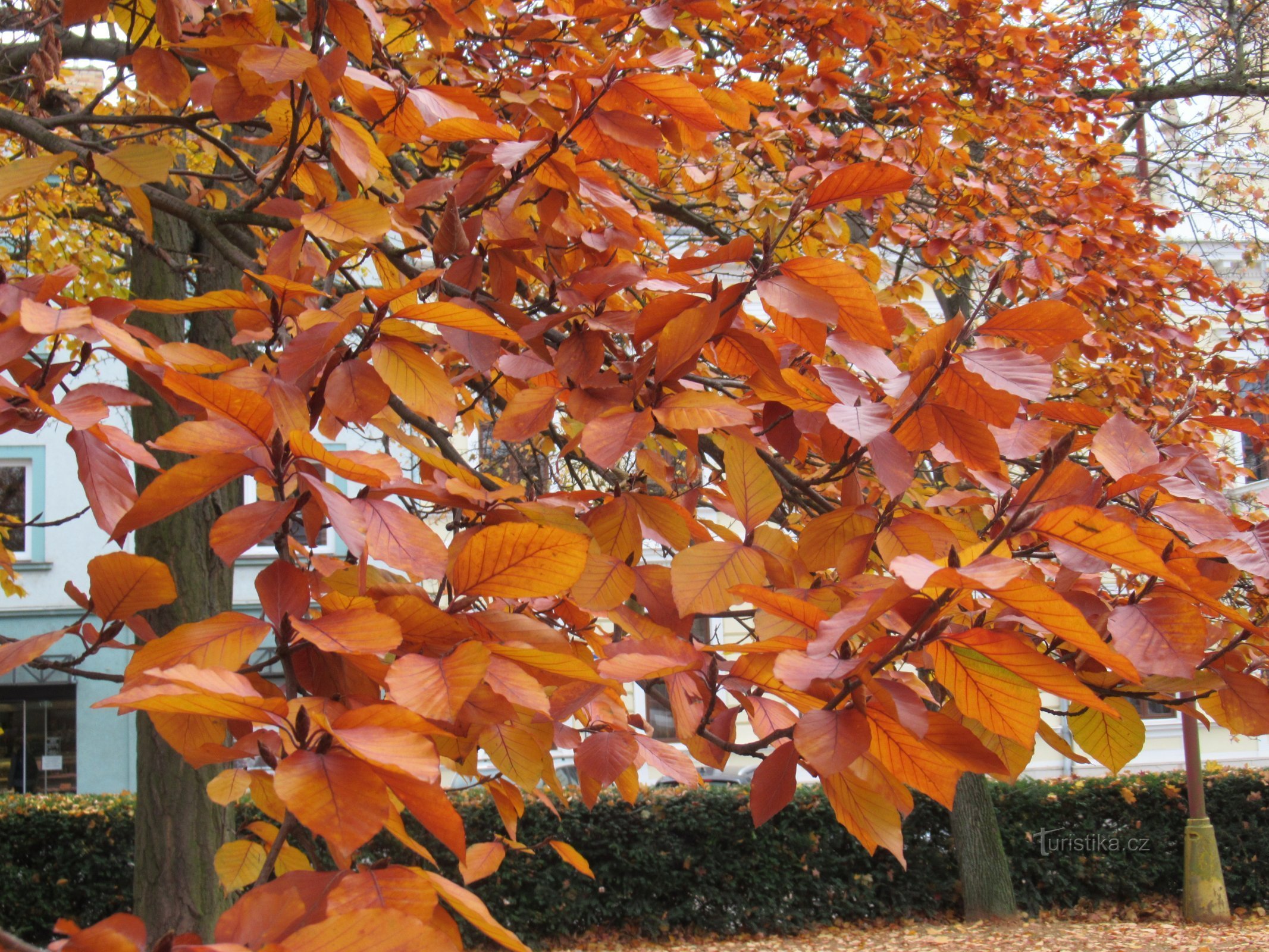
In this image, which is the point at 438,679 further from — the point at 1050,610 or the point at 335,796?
the point at 1050,610

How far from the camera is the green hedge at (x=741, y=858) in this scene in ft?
24.4

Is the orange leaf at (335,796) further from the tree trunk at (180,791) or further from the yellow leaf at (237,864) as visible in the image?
the tree trunk at (180,791)

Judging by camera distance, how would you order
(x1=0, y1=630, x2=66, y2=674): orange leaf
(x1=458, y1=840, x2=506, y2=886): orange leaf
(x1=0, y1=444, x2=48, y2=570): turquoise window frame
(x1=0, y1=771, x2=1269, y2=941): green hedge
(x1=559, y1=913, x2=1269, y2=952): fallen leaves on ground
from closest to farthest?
(x1=0, y1=630, x2=66, y2=674): orange leaf, (x1=458, y1=840, x2=506, y2=886): orange leaf, (x1=559, y1=913, x2=1269, y2=952): fallen leaves on ground, (x1=0, y1=771, x2=1269, y2=941): green hedge, (x1=0, y1=444, x2=48, y2=570): turquoise window frame

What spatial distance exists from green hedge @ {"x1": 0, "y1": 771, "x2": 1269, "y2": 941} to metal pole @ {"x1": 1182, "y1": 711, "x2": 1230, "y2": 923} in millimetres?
567

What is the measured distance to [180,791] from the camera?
392cm

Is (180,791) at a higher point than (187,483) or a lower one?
lower

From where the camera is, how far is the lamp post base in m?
8.01

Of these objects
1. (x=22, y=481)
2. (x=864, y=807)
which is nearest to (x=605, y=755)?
(x=864, y=807)

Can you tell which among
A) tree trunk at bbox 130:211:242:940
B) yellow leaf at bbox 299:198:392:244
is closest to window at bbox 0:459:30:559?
tree trunk at bbox 130:211:242:940

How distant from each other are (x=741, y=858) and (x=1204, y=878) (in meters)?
3.94

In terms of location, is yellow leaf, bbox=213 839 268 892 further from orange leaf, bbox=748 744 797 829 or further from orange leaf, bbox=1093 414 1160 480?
orange leaf, bbox=1093 414 1160 480

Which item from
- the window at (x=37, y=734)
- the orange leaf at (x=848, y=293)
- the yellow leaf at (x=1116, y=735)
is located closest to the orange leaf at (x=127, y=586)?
the orange leaf at (x=848, y=293)

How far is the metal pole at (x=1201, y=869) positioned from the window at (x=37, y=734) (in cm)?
1494

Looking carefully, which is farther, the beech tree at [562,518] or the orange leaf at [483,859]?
the orange leaf at [483,859]
